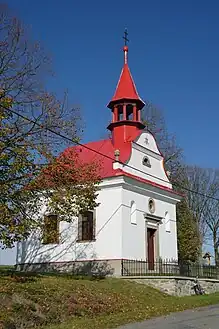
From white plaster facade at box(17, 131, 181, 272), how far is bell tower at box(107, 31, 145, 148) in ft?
2.77

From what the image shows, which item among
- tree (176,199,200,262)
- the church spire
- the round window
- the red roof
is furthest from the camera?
tree (176,199,200,262)

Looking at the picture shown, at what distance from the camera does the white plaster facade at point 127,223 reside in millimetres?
24359

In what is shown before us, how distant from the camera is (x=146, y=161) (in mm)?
28000

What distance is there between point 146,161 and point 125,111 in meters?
3.80

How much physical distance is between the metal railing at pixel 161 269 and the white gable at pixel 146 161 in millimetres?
5323

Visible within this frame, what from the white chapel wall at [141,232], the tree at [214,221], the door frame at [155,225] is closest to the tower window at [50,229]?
the white chapel wall at [141,232]

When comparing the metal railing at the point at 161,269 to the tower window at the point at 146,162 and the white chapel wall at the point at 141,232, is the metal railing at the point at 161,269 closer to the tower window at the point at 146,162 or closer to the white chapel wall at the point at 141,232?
the white chapel wall at the point at 141,232

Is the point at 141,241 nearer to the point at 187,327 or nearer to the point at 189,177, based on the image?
the point at 187,327

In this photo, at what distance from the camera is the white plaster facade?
24359 mm

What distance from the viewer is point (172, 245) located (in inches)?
1138

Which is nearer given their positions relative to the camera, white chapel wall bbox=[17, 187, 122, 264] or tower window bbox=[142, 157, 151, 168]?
white chapel wall bbox=[17, 187, 122, 264]

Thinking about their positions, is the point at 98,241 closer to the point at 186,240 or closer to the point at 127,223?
the point at 127,223

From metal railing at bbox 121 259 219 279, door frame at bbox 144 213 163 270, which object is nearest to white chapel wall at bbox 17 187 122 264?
metal railing at bbox 121 259 219 279

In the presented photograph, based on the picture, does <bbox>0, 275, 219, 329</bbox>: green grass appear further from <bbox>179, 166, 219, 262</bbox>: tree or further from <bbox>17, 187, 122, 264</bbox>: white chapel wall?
<bbox>179, 166, 219, 262</bbox>: tree
